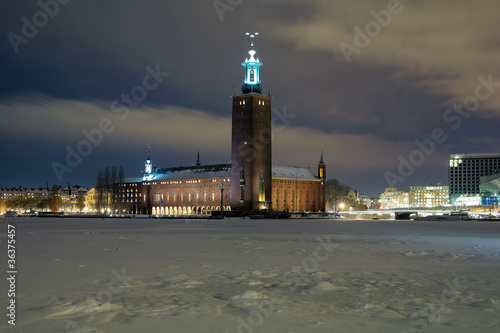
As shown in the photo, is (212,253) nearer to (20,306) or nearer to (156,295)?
(156,295)

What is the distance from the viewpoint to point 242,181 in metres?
114

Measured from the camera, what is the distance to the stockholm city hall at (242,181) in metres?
115

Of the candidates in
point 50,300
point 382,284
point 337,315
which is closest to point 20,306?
point 50,300

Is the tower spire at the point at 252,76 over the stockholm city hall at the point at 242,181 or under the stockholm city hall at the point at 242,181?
over

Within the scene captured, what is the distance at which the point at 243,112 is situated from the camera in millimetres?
116688
